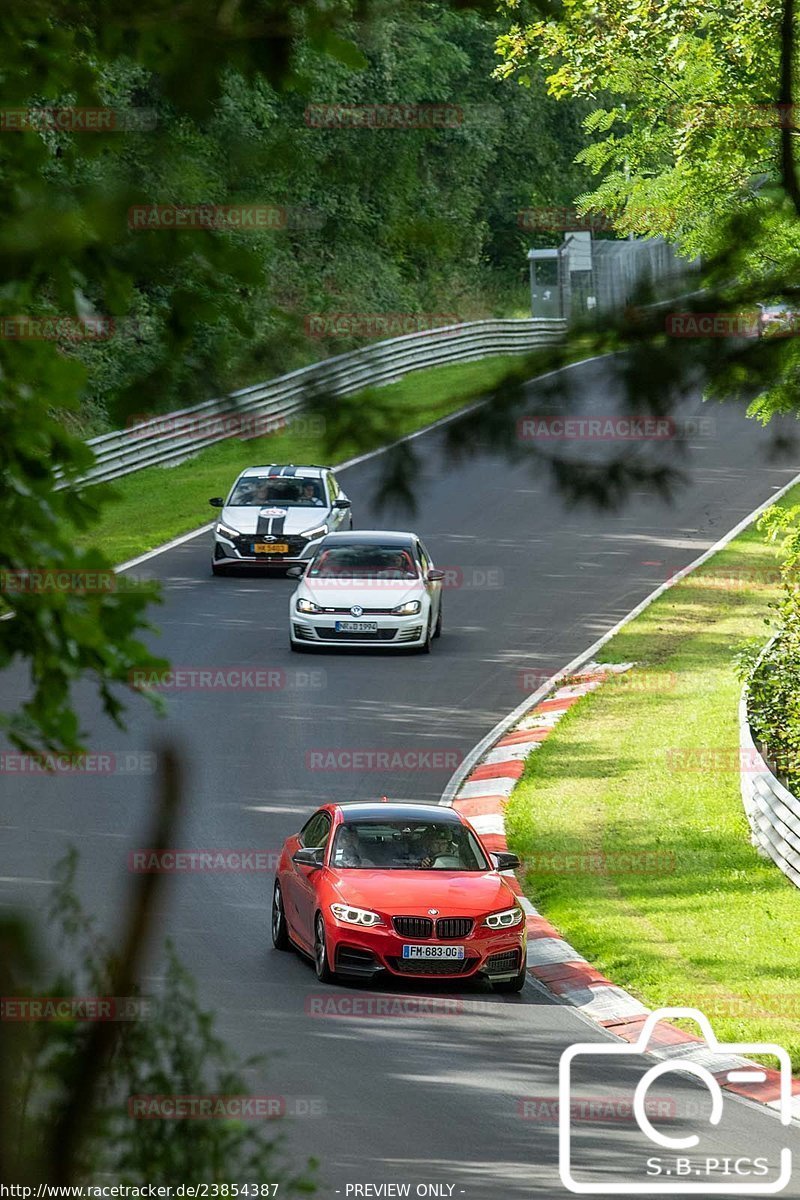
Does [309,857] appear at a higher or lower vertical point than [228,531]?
higher

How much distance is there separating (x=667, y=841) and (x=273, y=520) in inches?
592

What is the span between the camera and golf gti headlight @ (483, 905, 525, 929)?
1331cm

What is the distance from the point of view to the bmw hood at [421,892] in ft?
44.0

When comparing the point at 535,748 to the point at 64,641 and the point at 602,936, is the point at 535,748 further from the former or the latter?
the point at 64,641

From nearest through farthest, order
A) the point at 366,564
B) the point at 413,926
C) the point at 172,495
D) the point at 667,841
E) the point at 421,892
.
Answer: the point at 413,926, the point at 421,892, the point at 667,841, the point at 366,564, the point at 172,495

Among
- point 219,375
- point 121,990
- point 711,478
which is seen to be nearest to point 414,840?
point 219,375

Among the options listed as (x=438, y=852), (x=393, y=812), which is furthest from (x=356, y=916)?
(x=393, y=812)

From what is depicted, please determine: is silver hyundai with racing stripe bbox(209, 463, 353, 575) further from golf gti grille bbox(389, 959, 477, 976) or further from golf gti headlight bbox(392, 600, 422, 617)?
golf gti grille bbox(389, 959, 477, 976)

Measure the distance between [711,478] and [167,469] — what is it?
Result: 13469mm

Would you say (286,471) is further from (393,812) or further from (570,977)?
(570,977)

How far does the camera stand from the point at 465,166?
61.8 metres

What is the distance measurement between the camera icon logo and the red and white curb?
34 mm

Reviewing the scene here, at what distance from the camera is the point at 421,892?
13.6m

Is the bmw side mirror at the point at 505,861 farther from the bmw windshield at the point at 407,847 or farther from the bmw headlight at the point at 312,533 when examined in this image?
the bmw headlight at the point at 312,533
